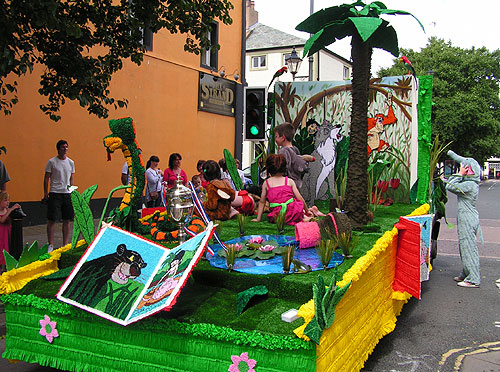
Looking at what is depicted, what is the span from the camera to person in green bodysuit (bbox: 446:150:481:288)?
623 centimetres

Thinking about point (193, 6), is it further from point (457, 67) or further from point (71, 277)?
point (457, 67)

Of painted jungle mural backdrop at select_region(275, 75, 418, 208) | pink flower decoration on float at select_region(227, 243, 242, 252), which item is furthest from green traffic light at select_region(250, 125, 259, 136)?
pink flower decoration on float at select_region(227, 243, 242, 252)

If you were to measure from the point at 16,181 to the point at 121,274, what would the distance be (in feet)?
27.3

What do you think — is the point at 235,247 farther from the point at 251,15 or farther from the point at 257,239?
the point at 251,15

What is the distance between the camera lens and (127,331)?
2941mm

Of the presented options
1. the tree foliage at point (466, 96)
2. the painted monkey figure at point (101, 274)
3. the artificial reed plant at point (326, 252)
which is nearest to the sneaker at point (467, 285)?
the artificial reed plant at point (326, 252)

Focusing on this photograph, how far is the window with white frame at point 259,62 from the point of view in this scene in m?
33.9

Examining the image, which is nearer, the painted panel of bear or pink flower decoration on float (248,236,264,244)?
the painted panel of bear

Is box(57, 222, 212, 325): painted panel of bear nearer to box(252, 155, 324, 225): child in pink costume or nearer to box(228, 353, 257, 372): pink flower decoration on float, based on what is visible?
box(228, 353, 257, 372): pink flower decoration on float

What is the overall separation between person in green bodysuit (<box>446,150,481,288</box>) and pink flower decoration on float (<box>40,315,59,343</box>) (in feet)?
17.3

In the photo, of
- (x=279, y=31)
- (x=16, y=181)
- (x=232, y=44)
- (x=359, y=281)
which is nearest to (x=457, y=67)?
(x=279, y=31)

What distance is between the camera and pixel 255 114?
738 centimetres

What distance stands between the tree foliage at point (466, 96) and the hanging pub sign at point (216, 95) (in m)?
21.6

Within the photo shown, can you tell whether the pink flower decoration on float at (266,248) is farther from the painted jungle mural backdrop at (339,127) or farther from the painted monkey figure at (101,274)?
the painted jungle mural backdrop at (339,127)
